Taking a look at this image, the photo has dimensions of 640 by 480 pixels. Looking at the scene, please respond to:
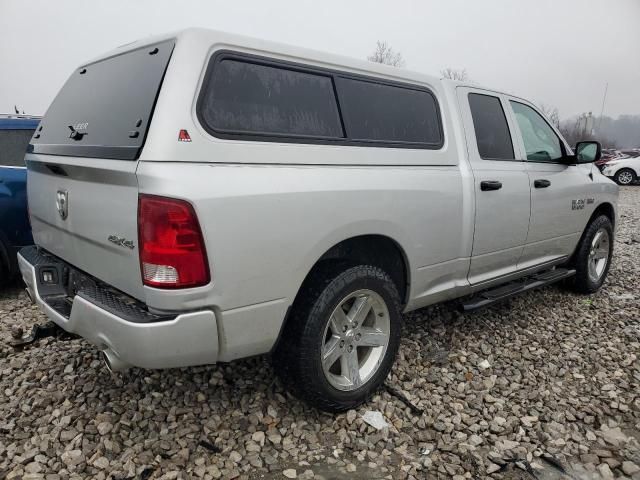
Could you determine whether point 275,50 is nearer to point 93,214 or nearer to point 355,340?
point 93,214

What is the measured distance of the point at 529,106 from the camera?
3.89 m

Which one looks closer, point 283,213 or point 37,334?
point 283,213

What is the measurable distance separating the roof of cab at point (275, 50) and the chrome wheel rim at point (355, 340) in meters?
1.25

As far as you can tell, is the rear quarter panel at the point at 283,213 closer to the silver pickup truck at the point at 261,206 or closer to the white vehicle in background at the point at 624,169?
the silver pickup truck at the point at 261,206

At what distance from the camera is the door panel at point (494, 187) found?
3.12 m

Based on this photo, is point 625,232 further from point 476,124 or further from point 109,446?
point 109,446

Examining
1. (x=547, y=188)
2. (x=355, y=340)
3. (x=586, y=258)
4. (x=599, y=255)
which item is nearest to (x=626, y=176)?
(x=599, y=255)

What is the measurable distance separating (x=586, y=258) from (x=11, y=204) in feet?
17.3

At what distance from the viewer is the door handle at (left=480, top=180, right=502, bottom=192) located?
10.0ft

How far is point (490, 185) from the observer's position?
310 centimetres

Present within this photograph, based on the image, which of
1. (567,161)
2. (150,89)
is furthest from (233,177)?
(567,161)

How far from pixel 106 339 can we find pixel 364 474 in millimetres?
1322

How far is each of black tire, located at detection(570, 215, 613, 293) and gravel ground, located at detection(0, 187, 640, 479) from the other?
1008 millimetres

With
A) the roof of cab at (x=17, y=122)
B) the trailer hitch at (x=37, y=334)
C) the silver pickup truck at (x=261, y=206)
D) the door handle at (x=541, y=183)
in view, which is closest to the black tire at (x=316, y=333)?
the silver pickup truck at (x=261, y=206)
